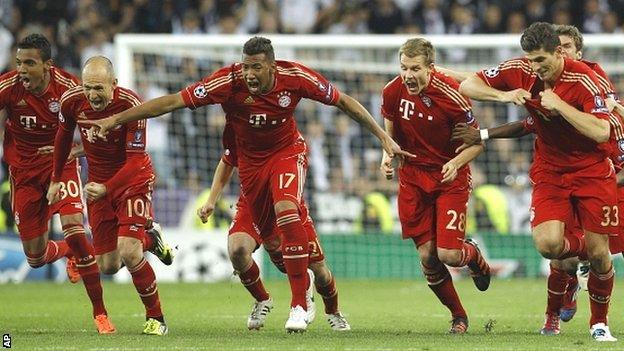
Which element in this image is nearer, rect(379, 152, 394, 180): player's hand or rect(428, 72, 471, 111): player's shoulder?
rect(379, 152, 394, 180): player's hand

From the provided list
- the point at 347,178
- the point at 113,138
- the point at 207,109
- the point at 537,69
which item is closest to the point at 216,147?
the point at 207,109

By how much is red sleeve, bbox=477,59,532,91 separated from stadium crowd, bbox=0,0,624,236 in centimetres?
970

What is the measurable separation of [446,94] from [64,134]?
3235mm

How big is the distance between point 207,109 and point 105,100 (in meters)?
9.67

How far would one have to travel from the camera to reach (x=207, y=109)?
70.0ft

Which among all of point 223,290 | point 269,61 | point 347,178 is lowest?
point 223,290

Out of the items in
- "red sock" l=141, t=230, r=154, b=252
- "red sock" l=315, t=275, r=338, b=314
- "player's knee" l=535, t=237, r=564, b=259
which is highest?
"player's knee" l=535, t=237, r=564, b=259

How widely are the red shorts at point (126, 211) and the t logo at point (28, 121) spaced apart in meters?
1.09

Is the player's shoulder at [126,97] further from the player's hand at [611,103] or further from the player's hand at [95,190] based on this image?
the player's hand at [611,103]

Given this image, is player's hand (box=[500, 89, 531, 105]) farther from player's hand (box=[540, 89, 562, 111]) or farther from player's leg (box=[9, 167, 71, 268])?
player's leg (box=[9, 167, 71, 268])

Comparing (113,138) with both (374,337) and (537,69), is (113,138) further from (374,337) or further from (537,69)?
(537,69)

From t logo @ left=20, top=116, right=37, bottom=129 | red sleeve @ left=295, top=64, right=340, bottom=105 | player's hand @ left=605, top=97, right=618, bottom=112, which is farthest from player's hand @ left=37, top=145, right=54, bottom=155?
player's hand @ left=605, top=97, right=618, bottom=112

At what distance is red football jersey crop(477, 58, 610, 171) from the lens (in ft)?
35.0

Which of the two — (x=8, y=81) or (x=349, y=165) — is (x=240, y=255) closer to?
(x=8, y=81)
